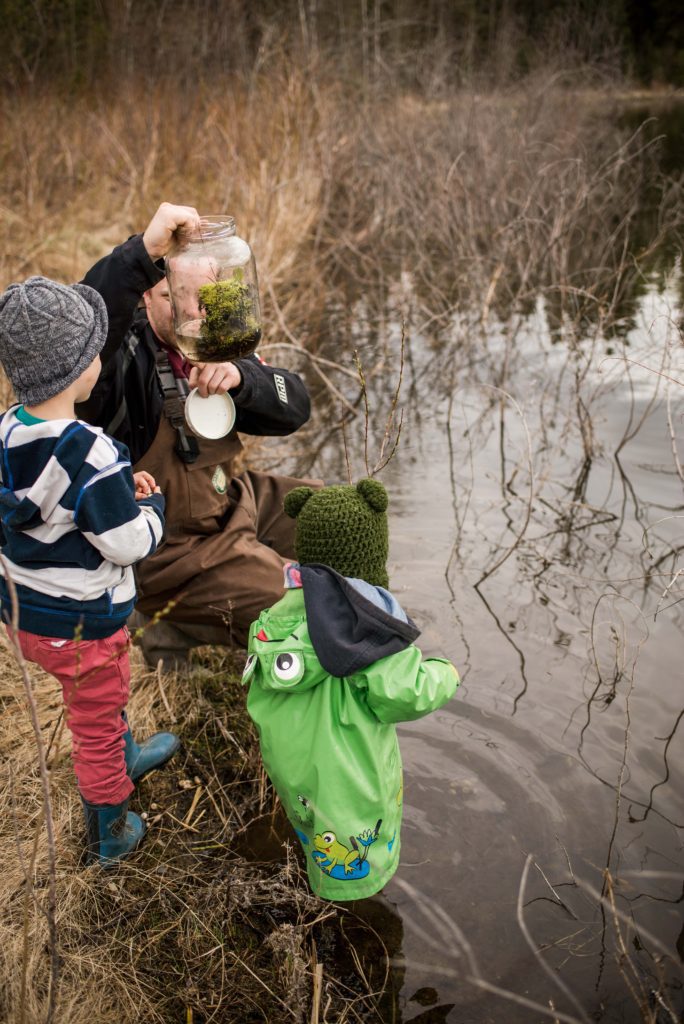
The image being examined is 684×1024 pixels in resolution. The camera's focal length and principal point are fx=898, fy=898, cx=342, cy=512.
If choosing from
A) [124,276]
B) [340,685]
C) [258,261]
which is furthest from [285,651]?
[258,261]

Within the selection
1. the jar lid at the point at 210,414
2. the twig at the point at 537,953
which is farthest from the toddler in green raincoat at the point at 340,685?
the jar lid at the point at 210,414

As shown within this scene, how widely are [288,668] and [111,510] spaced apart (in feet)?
1.72

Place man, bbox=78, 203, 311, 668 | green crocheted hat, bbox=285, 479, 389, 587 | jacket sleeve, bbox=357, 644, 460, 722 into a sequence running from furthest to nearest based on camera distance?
man, bbox=78, 203, 311, 668 < green crocheted hat, bbox=285, 479, 389, 587 < jacket sleeve, bbox=357, 644, 460, 722

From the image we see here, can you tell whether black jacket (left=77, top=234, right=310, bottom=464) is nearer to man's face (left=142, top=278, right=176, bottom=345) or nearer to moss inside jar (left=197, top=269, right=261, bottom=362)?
man's face (left=142, top=278, right=176, bottom=345)

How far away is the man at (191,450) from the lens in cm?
276

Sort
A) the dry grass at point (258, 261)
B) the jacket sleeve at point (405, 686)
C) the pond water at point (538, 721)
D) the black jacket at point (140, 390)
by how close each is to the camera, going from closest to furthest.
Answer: the jacket sleeve at point (405, 686) → the dry grass at point (258, 261) → the pond water at point (538, 721) → the black jacket at point (140, 390)

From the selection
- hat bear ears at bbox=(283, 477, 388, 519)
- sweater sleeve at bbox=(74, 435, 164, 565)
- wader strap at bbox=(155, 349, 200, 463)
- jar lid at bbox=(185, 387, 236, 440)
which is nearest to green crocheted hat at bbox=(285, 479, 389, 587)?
hat bear ears at bbox=(283, 477, 388, 519)

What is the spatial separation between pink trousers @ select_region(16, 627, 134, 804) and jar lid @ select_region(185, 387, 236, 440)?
66cm

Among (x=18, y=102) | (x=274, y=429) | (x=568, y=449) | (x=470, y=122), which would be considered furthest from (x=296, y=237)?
(x=274, y=429)

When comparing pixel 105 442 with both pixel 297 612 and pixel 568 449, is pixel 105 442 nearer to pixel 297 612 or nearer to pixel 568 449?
pixel 297 612

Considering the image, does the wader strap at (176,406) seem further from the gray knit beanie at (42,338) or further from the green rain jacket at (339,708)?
the green rain jacket at (339,708)

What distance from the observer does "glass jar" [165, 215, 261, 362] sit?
2.44 meters

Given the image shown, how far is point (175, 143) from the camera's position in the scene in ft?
29.3

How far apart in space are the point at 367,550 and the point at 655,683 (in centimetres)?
177
